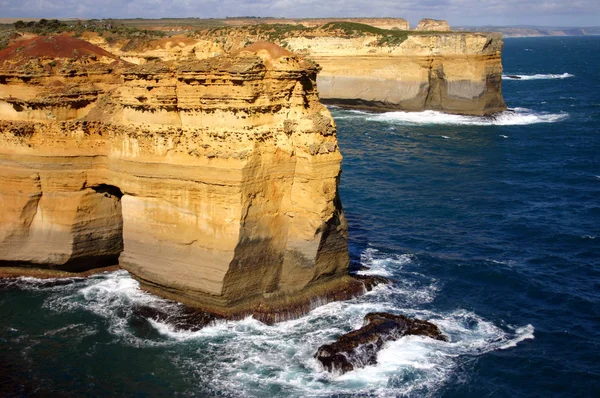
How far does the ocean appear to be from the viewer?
1742 centimetres

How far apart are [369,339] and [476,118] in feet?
161

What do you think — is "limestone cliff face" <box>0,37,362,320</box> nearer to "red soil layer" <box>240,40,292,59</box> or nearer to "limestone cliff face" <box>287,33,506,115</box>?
"red soil layer" <box>240,40,292,59</box>

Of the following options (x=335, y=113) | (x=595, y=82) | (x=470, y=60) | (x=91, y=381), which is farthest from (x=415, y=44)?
Answer: (x=91, y=381)

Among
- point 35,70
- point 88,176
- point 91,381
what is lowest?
point 91,381

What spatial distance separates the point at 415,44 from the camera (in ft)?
233

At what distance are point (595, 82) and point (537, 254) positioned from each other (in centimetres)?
7656

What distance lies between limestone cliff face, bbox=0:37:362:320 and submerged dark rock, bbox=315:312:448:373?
2.44 meters

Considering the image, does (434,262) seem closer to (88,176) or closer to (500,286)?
(500,286)

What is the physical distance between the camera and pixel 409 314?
832 inches

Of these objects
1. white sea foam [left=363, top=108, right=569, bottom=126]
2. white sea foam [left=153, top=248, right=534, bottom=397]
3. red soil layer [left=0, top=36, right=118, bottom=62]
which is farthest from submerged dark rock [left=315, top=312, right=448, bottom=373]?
white sea foam [left=363, top=108, right=569, bottom=126]

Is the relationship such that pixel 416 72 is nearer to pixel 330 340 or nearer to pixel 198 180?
pixel 198 180

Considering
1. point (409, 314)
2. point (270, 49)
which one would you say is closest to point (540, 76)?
point (409, 314)

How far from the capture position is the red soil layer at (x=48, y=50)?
24328 millimetres

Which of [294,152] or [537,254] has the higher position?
[294,152]
